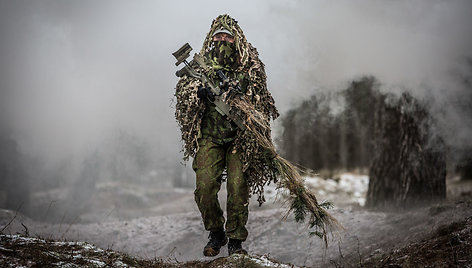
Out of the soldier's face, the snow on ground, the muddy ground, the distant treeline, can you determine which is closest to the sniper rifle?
the soldier's face

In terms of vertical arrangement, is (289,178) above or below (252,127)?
below

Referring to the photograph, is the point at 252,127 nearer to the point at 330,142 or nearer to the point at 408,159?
the point at 408,159

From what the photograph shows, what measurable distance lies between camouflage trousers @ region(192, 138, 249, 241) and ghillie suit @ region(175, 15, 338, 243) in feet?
0.29

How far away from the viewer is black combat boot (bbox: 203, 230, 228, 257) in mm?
4289

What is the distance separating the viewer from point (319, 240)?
19.2 ft

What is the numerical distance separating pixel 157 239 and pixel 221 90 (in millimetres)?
3323

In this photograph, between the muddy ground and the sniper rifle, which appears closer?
the muddy ground

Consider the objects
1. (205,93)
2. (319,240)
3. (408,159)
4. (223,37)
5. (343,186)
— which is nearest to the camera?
(205,93)

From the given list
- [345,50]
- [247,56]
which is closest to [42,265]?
[247,56]

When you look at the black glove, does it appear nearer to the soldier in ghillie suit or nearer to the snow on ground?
the soldier in ghillie suit

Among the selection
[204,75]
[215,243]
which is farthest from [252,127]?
[215,243]

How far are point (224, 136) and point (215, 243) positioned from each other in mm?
1075

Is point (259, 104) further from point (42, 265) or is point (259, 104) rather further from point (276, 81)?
point (276, 81)

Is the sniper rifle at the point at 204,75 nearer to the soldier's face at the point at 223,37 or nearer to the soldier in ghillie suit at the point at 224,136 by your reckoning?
the soldier in ghillie suit at the point at 224,136
